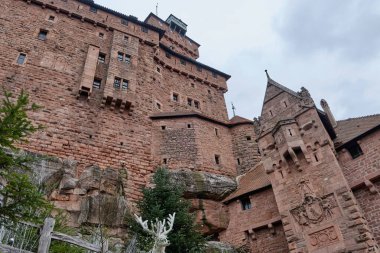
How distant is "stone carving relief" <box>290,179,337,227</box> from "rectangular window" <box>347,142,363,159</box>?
2778 millimetres

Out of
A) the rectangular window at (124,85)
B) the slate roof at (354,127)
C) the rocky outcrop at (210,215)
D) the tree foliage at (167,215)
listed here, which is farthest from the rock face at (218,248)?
the rectangular window at (124,85)

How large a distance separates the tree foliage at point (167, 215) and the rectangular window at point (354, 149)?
838 cm

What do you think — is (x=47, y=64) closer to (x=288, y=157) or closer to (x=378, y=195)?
(x=288, y=157)

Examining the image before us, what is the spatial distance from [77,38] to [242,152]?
14922 millimetres

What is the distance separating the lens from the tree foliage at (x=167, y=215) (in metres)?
11.4

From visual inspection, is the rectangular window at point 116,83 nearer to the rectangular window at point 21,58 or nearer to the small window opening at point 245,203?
the rectangular window at point 21,58

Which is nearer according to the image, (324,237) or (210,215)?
(324,237)

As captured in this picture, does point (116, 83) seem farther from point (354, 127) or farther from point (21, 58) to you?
point (354, 127)

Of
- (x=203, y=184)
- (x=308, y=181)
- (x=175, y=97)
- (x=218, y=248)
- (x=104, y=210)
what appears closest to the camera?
(x=104, y=210)

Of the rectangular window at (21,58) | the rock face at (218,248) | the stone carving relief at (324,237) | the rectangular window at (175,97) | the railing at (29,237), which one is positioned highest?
the rectangular window at (175,97)

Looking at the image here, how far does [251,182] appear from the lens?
18.4 metres

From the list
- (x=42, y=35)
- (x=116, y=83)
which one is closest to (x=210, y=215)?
(x=116, y=83)

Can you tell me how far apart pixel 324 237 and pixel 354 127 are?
22.6 ft

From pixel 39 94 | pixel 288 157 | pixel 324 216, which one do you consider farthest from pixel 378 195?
pixel 39 94
